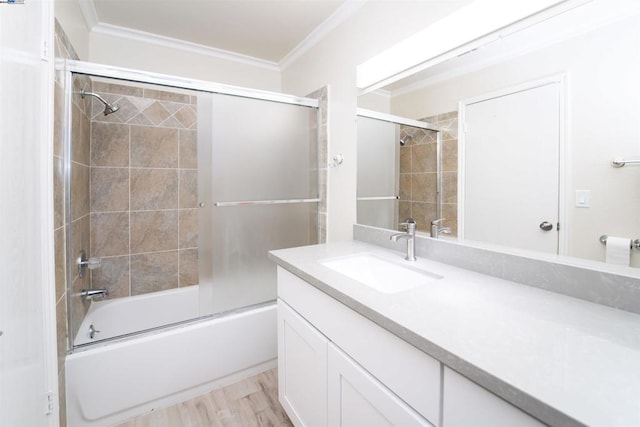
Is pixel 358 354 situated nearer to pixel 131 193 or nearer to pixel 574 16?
pixel 574 16

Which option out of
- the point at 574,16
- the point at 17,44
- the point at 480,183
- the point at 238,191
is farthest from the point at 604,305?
the point at 17,44

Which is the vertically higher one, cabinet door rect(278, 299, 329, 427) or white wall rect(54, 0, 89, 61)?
white wall rect(54, 0, 89, 61)

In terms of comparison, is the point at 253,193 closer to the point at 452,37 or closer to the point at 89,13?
the point at 452,37

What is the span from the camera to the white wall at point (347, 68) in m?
1.49

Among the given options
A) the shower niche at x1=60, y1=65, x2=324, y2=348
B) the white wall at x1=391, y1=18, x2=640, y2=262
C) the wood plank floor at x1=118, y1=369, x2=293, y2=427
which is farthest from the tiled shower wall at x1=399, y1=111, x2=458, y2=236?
the wood plank floor at x1=118, y1=369, x2=293, y2=427

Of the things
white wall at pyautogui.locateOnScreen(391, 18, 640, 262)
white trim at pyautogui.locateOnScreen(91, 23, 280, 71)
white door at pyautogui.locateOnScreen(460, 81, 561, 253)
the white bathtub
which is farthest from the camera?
white trim at pyautogui.locateOnScreen(91, 23, 280, 71)

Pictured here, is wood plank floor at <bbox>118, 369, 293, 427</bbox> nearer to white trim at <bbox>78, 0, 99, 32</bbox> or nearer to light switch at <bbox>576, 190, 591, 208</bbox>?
light switch at <bbox>576, 190, 591, 208</bbox>

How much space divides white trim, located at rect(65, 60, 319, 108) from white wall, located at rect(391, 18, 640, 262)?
1.45 metres

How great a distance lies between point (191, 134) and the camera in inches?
97.7

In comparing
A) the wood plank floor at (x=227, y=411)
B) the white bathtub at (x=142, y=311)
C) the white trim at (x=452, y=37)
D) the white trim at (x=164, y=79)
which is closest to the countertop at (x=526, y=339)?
the white trim at (x=452, y=37)

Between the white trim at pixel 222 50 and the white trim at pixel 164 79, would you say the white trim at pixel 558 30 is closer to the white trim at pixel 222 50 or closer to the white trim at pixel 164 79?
the white trim at pixel 222 50

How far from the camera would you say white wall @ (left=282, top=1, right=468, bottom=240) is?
1.49 m

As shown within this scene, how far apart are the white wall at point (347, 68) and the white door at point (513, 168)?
2.05ft

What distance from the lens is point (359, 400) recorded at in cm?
88
